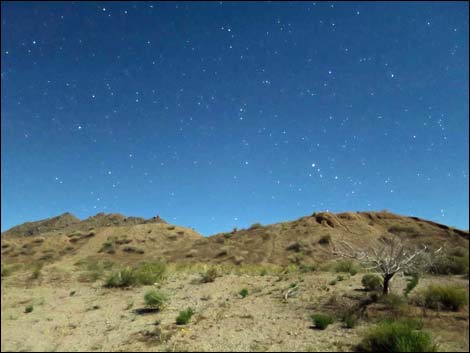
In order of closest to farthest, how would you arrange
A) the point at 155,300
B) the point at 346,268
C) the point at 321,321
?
the point at 321,321
the point at 155,300
the point at 346,268

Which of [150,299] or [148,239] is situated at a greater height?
[148,239]

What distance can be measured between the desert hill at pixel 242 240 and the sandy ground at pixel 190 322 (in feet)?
80.6

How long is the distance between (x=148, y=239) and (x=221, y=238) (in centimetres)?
1188

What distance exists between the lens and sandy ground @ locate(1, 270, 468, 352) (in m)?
11.5

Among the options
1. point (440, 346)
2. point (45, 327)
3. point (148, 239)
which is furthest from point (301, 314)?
point (148, 239)

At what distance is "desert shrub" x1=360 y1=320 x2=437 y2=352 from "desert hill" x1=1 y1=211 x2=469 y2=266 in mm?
32457

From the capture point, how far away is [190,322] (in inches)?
565

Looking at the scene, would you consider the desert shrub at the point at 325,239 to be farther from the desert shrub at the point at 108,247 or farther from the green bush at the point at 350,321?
the green bush at the point at 350,321

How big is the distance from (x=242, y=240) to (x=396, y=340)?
45905mm

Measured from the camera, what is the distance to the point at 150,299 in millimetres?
16609

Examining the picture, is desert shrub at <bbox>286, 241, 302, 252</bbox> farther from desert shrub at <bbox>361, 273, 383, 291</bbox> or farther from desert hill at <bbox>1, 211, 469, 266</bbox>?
desert shrub at <bbox>361, 273, 383, 291</bbox>

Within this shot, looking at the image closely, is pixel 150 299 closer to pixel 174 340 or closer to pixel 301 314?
pixel 174 340

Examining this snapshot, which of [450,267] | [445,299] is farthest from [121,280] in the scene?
[450,267]

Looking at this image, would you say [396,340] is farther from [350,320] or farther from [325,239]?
[325,239]
